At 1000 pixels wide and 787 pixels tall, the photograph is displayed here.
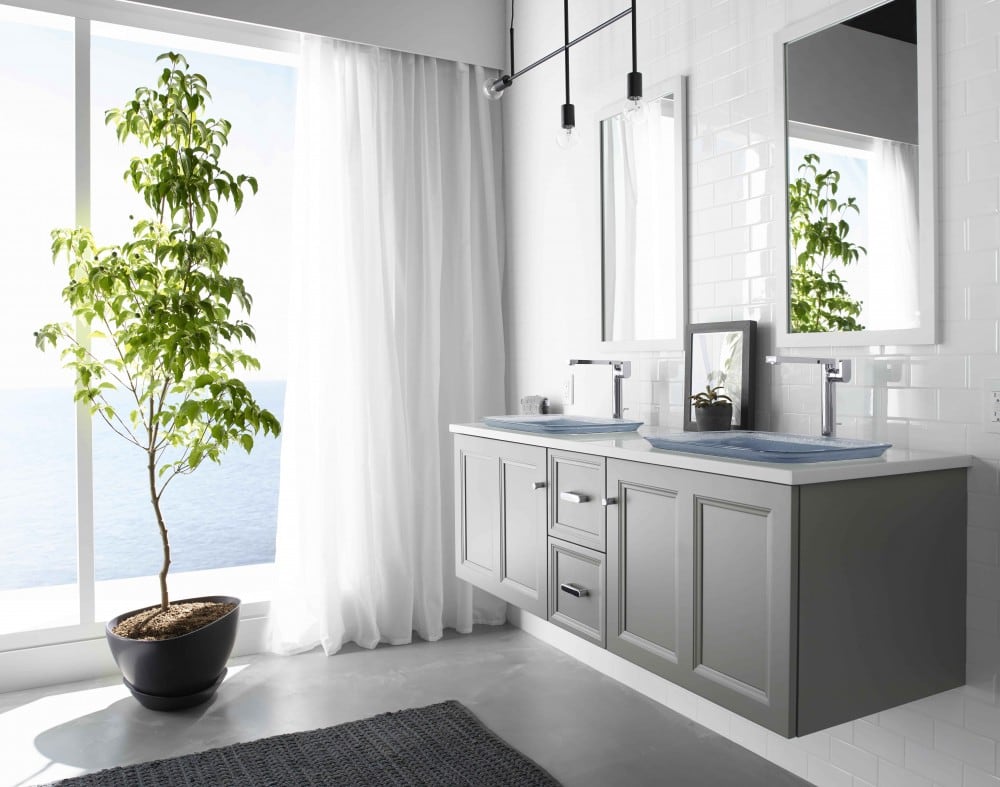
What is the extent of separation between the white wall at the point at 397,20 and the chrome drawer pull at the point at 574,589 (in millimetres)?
2543

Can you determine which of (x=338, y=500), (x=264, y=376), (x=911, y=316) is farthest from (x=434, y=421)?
(x=264, y=376)

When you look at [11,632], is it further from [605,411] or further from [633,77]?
[633,77]

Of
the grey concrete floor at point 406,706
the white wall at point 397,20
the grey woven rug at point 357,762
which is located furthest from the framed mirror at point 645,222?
the grey woven rug at point 357,762

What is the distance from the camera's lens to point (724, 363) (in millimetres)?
2668

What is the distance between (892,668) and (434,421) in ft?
7.70

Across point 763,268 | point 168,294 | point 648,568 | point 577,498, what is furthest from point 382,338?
point 648,568

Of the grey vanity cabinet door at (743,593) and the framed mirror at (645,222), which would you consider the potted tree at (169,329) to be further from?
the grey vanity cabinet door at (743,593)

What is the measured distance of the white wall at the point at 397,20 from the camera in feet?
11.4

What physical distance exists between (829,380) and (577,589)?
95cm

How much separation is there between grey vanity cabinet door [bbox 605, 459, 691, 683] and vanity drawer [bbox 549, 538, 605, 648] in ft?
0.19

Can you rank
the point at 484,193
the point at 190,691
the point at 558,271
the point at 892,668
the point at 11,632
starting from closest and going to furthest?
the point at 892,668 → the point at 190,691 → the point at 11,632 → the point at 558,271 → the point at 484,193

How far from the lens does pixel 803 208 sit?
7.96 ft

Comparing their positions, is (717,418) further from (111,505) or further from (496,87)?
(111,505)

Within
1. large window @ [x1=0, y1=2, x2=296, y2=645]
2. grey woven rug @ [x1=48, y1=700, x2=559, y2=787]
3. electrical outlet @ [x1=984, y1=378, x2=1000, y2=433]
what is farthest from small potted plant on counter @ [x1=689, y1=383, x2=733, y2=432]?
large window @ [x1=0, y1=2, x2=296, y2=645]
